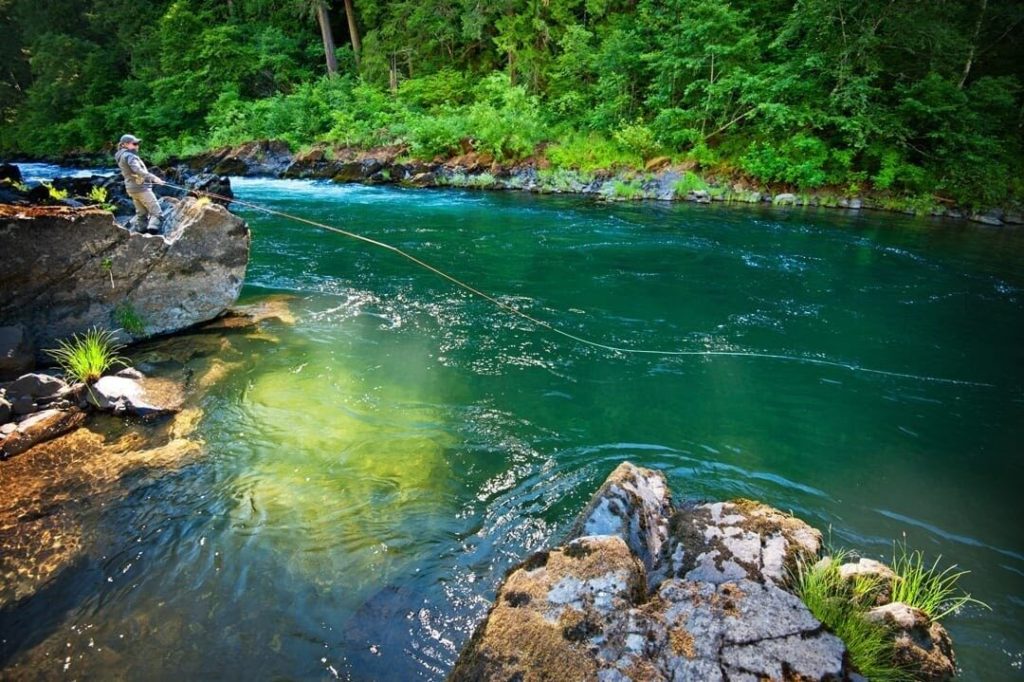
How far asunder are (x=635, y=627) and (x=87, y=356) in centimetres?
662

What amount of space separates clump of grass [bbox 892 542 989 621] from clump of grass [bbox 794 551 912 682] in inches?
6.4

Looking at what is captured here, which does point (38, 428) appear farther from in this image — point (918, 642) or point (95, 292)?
point (918, 642)

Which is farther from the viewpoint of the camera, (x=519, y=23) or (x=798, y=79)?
(x=519, y=23)

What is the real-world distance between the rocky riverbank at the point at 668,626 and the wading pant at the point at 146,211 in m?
8.53

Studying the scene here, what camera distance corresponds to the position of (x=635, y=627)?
2.31 meters

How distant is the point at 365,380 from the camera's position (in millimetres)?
6445

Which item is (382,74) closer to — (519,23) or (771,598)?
(519,23)

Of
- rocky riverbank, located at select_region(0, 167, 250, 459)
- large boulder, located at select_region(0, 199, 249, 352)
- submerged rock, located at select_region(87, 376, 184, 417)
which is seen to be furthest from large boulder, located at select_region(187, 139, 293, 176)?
submerged rock, located at select_region(87, 376, 184, 417)

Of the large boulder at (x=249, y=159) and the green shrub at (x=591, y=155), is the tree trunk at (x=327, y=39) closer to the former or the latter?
the large boulder at (x=249, y=159)

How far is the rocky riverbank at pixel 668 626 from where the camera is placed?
2.16m

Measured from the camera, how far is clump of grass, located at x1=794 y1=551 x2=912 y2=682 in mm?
2457

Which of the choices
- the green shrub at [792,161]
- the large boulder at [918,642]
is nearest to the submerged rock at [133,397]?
the large boulder at [918,642]

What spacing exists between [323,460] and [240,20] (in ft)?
143

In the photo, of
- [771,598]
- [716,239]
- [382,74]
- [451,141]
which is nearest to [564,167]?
[451,141]
